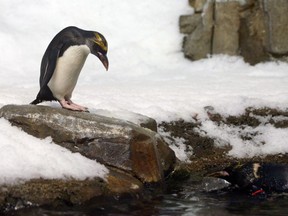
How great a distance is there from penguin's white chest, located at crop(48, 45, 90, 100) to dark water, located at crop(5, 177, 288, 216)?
4.52 ft

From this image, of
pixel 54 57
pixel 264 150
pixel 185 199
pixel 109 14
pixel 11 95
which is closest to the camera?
pixel 185 199

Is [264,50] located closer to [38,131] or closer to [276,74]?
[276,74]

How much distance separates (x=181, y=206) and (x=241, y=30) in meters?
6.63

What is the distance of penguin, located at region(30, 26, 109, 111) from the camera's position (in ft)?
16.2

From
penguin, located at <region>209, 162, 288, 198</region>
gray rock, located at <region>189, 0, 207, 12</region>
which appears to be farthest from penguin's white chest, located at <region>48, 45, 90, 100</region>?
gray rock, located at <region>189, 0, 207, 12</region>

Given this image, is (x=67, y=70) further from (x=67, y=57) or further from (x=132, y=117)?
(x=132, y=117)

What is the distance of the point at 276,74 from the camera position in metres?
9.46

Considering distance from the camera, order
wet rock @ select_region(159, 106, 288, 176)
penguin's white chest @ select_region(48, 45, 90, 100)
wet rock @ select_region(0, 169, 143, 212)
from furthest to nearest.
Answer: wet rock @ select_region(159, 106, 288, 176)
penguin's white chest @ select_region(48, 45, 90, 100)
wet rock @ select_region(0, 169, 143, 212)

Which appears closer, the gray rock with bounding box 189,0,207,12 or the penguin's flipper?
the penguin's flipper

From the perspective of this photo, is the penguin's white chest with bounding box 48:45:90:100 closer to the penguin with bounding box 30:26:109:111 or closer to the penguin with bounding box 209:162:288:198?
the penguin with bounding box 30:26:109:111

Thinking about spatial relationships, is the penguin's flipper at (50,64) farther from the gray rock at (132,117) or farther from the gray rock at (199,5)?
the gray rock at (199,5)

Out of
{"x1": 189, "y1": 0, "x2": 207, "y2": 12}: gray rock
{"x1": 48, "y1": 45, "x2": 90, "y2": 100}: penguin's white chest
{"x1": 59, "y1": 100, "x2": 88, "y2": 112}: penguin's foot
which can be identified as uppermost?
{"x1": 189, "y1": 0, "x2": 207, "y2": 12}: gray rock

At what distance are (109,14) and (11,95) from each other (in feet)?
17.7

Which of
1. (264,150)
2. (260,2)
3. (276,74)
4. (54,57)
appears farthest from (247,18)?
(54,57)
